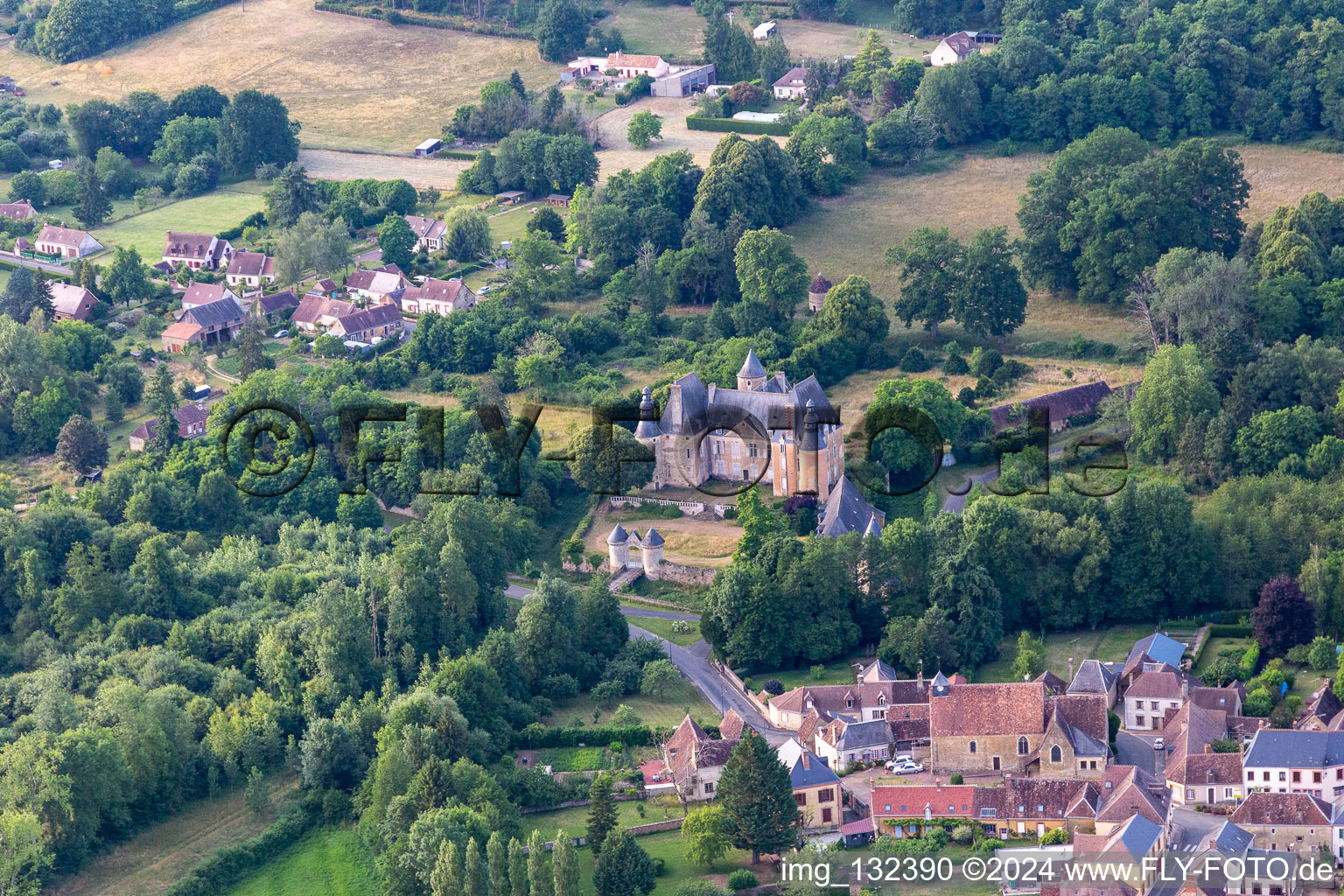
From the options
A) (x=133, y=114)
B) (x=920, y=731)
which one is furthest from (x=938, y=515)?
(x=133, y=114)

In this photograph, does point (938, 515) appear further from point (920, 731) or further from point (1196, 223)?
point (1196, 223)

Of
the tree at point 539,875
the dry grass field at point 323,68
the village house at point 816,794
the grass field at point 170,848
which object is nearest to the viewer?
the tree at point 539,875

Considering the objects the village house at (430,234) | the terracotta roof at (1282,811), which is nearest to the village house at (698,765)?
the terracotta roof at (1282,811)

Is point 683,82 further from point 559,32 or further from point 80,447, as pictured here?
point 80,447

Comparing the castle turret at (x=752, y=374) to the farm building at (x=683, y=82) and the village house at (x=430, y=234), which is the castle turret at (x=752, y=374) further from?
the farm building at (x=683, y=82)

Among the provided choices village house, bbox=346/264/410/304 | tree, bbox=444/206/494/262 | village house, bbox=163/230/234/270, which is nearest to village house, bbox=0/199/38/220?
village house, bbox=163/230/234/270

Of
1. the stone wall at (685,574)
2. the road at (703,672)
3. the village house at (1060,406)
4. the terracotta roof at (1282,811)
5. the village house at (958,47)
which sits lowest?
the road at (703,672)
